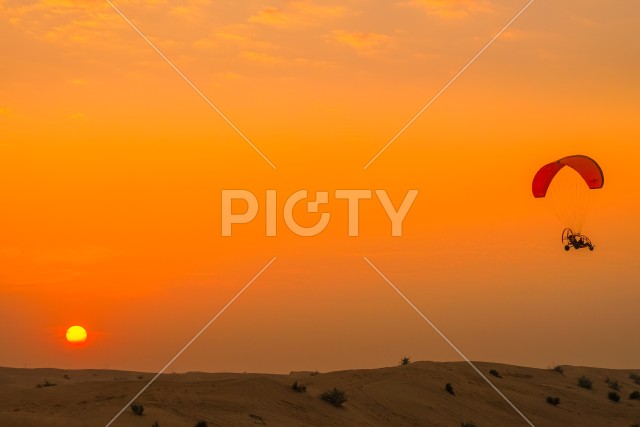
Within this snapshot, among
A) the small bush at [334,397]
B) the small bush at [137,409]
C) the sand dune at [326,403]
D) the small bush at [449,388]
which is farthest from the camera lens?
the small bush at [449,388]

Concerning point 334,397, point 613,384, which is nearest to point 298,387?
point 334,397

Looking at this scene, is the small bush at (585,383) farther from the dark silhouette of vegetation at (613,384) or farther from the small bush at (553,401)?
the small bush at (553,401)

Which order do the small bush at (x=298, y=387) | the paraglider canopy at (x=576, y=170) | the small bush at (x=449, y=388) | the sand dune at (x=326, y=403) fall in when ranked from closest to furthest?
the sand dune at (x=326, y=403), the small bush at (x=298, y=387), the paraglider canopy at (x=576, y=170), the small bush at (x=449, y=388)

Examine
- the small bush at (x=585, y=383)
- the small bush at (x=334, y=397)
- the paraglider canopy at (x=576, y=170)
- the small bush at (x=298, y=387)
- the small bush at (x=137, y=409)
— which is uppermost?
the paraglider canopy at (x=576, y=170)

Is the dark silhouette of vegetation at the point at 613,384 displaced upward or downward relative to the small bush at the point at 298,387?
upward

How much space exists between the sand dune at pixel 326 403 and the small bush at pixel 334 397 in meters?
0.41

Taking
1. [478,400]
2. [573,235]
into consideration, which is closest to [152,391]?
[478,400]

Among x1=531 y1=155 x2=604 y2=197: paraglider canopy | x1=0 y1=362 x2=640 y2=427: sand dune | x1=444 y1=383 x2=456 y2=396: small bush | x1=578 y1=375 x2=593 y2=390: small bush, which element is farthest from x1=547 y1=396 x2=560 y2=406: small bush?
x1=531 y1=155 x2=604 y2=197: paraglider canopy

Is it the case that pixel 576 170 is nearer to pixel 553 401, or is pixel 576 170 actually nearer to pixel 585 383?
pixel 553 401

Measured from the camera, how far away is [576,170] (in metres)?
Answer: 53.6

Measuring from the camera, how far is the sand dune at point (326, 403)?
1585 inches

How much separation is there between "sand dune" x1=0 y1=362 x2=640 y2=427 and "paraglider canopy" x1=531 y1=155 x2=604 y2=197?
1313 centimetres

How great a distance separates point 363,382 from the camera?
53.7 m

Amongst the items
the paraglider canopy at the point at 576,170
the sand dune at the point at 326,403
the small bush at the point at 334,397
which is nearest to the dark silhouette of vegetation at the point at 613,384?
the sand dune at the point at 326,403
